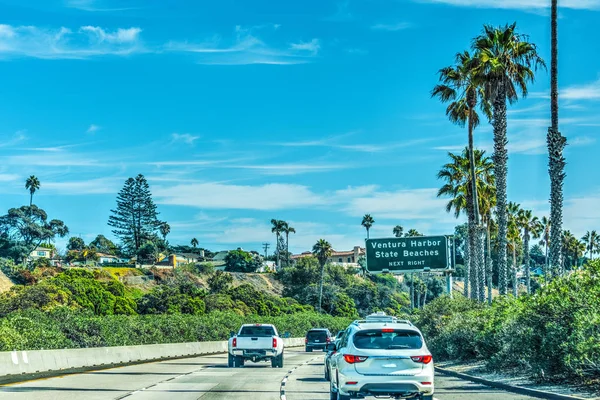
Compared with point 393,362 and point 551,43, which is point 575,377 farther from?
point 551,43

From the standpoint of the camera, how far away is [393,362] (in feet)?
49.2

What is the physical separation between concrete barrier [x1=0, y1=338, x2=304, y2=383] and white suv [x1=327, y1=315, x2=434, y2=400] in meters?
11.8

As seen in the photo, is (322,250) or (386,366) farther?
(322,250)

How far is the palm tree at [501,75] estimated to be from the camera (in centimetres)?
3662

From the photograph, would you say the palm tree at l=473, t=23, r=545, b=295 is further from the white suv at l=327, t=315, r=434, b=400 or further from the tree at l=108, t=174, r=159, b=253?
the tree at l=108, t=174, r=159, b=253

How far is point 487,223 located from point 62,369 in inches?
1535

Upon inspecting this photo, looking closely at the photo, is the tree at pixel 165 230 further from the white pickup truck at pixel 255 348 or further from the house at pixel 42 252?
the white pickup truck at pixel 255 348

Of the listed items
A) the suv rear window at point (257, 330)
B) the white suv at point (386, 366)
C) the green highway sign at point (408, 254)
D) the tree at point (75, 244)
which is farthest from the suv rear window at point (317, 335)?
the tree at point (75, 244)

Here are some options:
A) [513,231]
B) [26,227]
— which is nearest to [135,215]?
[26,227]

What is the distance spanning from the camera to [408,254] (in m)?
47.9

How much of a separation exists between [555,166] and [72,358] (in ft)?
63.0

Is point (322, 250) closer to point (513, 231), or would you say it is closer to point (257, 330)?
point (513, 231)

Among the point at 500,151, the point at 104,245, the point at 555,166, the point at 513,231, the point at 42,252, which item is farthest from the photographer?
the point at 104,245

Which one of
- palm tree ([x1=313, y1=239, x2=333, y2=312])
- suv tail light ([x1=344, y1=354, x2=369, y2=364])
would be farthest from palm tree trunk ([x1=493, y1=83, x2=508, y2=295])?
palm tree ([x1=313, y1=239, x2=333, y2=312])
